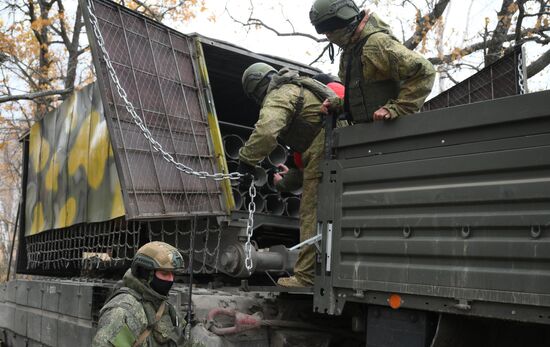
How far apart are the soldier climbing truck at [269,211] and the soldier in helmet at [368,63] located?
35cm

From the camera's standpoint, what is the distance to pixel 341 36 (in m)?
4.16

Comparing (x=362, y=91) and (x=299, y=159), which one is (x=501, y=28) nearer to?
(x=299, y=159)

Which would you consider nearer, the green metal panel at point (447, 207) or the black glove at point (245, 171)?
the green metal panel at point (447, 207)

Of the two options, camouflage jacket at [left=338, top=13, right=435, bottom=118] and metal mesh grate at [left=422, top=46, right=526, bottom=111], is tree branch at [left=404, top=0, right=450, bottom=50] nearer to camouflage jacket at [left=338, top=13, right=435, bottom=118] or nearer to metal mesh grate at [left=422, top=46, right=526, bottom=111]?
metal mesh grate at [left=422, top=46, right=526, bottom=111]

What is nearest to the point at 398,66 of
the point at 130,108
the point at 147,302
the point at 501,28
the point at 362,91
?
Answer: the point at 362,91

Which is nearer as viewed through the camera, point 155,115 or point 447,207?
point 447,207

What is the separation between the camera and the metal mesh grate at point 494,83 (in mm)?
4949

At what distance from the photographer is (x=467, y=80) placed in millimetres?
5527

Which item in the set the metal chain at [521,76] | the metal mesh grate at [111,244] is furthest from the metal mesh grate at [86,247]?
the metal chain at [521,76]

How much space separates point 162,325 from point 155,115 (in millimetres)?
2020

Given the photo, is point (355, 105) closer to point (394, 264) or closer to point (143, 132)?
point (394, 264)

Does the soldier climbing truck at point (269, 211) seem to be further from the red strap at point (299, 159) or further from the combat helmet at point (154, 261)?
the red strap at point (299, 159)

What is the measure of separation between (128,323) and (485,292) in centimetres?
198

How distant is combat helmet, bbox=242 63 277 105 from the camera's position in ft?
17.0
